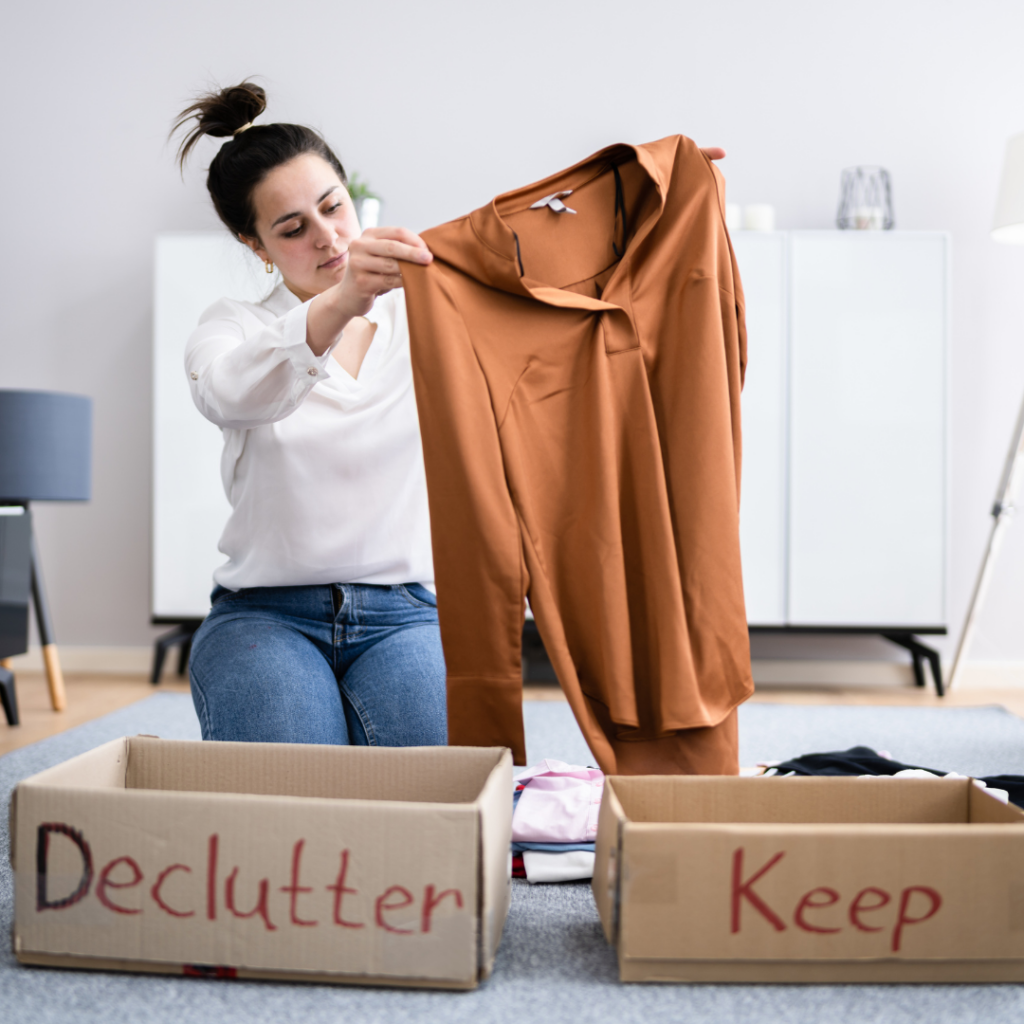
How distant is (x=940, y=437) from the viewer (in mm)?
2787

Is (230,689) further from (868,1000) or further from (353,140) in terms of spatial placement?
(353,140)

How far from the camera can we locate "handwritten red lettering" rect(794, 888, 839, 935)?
790 mm

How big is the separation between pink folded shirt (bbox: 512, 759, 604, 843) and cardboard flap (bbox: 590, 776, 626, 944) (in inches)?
11.1

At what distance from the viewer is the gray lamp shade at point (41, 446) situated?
93.4 inches

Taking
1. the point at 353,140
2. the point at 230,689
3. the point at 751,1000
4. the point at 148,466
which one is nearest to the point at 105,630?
the point at 148,466

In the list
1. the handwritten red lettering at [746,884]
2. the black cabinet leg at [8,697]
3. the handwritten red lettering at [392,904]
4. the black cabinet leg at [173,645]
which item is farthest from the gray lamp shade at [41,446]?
the handwritten red lettering at [746,884]

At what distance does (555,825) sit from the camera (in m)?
1.23

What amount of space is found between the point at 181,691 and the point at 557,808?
6.24 feet

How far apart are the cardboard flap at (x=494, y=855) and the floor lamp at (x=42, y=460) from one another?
1.87 metres

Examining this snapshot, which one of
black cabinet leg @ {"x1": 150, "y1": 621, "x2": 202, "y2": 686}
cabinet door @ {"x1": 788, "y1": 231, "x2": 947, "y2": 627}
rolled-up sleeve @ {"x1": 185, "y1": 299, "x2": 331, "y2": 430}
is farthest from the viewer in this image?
black cabinet leg @ {"x1": 150, "y1": 621, "x2": 202, "y2": 686}

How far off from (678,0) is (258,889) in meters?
3.19

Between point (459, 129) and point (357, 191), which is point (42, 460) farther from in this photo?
point (459, 129)

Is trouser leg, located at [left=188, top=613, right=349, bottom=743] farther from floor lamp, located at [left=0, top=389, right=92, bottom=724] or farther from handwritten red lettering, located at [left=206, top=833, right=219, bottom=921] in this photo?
floor lamp, located at [left=0, top=389, right=92, bottom=724]

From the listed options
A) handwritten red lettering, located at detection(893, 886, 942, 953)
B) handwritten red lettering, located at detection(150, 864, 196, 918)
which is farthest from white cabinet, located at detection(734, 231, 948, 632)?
handwritten red lettering, located at detection(150, 864, 196, 918)
